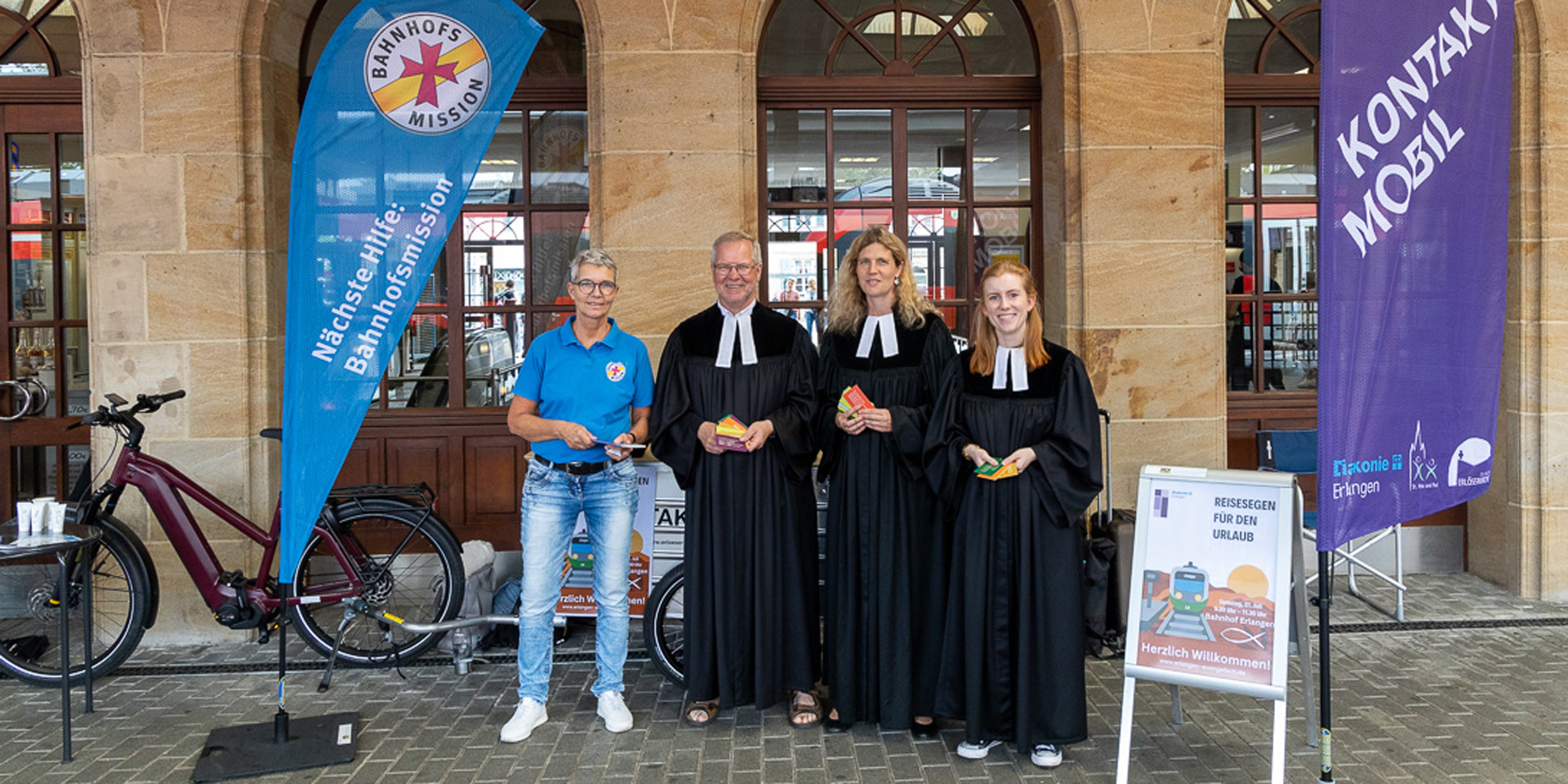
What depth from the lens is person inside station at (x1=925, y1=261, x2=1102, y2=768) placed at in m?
4.16

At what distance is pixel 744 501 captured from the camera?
4.64 metres

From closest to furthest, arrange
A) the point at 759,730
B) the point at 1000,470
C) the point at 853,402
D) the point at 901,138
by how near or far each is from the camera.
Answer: the point at 1000,470, the point at 853,402, the point at 759,730, the point at 901,138

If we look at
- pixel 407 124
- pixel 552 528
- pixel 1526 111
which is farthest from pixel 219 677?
pixel 1526 111

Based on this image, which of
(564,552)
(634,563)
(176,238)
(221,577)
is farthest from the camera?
(176,238)

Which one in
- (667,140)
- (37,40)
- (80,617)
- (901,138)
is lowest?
(80,617)

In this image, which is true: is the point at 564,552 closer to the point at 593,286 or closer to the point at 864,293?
the point at 593,286

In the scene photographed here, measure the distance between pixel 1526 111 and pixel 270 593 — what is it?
736 centimetres

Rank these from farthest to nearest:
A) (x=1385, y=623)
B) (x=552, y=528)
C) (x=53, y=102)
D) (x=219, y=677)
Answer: (x=53, y=102) → (x=1385, y=623) → (x=219, y=677) → (x=552, y=528)

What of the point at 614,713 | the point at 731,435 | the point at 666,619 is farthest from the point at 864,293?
the point at 614,713

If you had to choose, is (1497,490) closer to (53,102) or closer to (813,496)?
(813,496)

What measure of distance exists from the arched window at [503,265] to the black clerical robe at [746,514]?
2.28 m

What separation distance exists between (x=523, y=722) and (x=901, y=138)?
4016 mm

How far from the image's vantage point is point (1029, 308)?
4227 mm

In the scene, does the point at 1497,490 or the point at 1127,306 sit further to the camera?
the point at 1497,490
